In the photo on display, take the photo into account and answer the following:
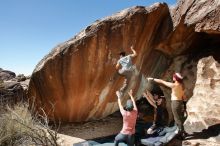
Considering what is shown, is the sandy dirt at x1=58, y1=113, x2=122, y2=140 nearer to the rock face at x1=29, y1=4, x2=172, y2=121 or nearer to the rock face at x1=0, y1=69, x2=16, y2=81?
the rock face at x1=29, y1=4, x2=172, y2=121

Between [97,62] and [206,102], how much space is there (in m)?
3.25

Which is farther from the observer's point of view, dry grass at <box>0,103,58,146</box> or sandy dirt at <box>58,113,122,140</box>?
sandy dirt at <box>58,113,122,140</box>

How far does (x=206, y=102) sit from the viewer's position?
805 cm

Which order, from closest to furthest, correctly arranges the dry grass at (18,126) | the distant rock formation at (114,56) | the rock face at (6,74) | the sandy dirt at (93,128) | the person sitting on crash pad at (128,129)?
the person sitting on crash pad at (128,129), the distant rock formation at (114,56), the dry grass at (18,126), the sandy dirt at (93,128), the rock face at (6,74)

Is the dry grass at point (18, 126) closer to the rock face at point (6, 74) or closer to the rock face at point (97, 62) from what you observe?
the rock face at point (97, 62)

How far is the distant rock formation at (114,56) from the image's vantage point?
9062 millimetres

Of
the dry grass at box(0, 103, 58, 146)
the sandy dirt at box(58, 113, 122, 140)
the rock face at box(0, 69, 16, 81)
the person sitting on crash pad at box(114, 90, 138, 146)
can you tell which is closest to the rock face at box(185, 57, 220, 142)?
the person sitting on crash pad at box(114, 90, 138, 146)

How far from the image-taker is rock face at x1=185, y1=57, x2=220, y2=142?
766 cm

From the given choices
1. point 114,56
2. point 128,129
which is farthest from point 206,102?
point 114,56

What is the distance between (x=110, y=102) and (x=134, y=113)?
129 inches

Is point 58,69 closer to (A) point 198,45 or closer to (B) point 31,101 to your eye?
(B) point 31,101

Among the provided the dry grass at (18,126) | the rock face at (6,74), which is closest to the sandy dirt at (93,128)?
the dry grass at (18,126)

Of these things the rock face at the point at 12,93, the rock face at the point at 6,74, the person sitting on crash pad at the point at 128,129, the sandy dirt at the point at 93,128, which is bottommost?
the sandy dirt at the point at 93,128

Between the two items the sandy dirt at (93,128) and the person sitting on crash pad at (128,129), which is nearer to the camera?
the person sitting on crash pad at (128,129)
